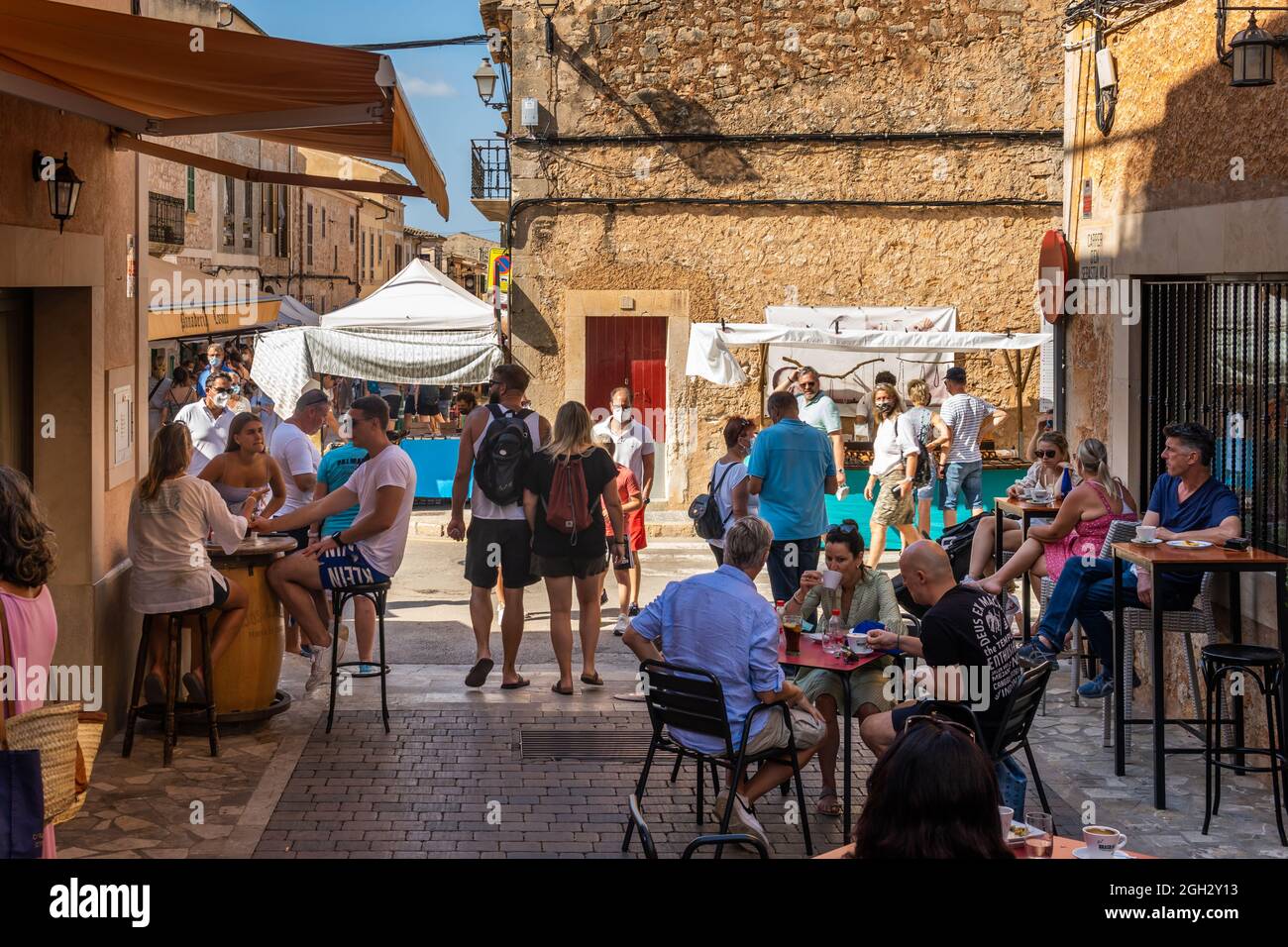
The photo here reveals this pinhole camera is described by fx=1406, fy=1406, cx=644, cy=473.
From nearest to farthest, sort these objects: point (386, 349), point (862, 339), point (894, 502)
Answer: point (894, 502) < point (862, 339) < point (386, 349)

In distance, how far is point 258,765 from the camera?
765 cm

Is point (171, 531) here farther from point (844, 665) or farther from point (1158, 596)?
point (1158, 596)

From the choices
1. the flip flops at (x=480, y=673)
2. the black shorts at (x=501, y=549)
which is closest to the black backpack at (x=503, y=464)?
the black shorts at (x=501, y=549)

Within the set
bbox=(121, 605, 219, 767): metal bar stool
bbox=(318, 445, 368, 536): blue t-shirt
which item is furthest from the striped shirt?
bbox=(121, 605, 219, 767): metal bar stool

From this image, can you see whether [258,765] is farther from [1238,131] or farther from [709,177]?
[709,177]

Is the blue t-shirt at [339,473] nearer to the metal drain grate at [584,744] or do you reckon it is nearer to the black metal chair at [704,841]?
the metal drain grate at [584,744]

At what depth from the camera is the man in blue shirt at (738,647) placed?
600cm

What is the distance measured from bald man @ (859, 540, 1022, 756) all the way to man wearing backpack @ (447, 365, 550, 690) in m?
3.59

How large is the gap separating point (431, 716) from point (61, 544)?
2397mm

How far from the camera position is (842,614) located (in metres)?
7.20

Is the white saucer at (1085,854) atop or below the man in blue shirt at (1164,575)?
below

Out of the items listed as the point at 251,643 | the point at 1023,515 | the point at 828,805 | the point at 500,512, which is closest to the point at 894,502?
the point at 1023,515

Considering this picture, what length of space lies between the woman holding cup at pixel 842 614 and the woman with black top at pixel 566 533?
199 centimetres

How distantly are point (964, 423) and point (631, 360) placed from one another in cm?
529
